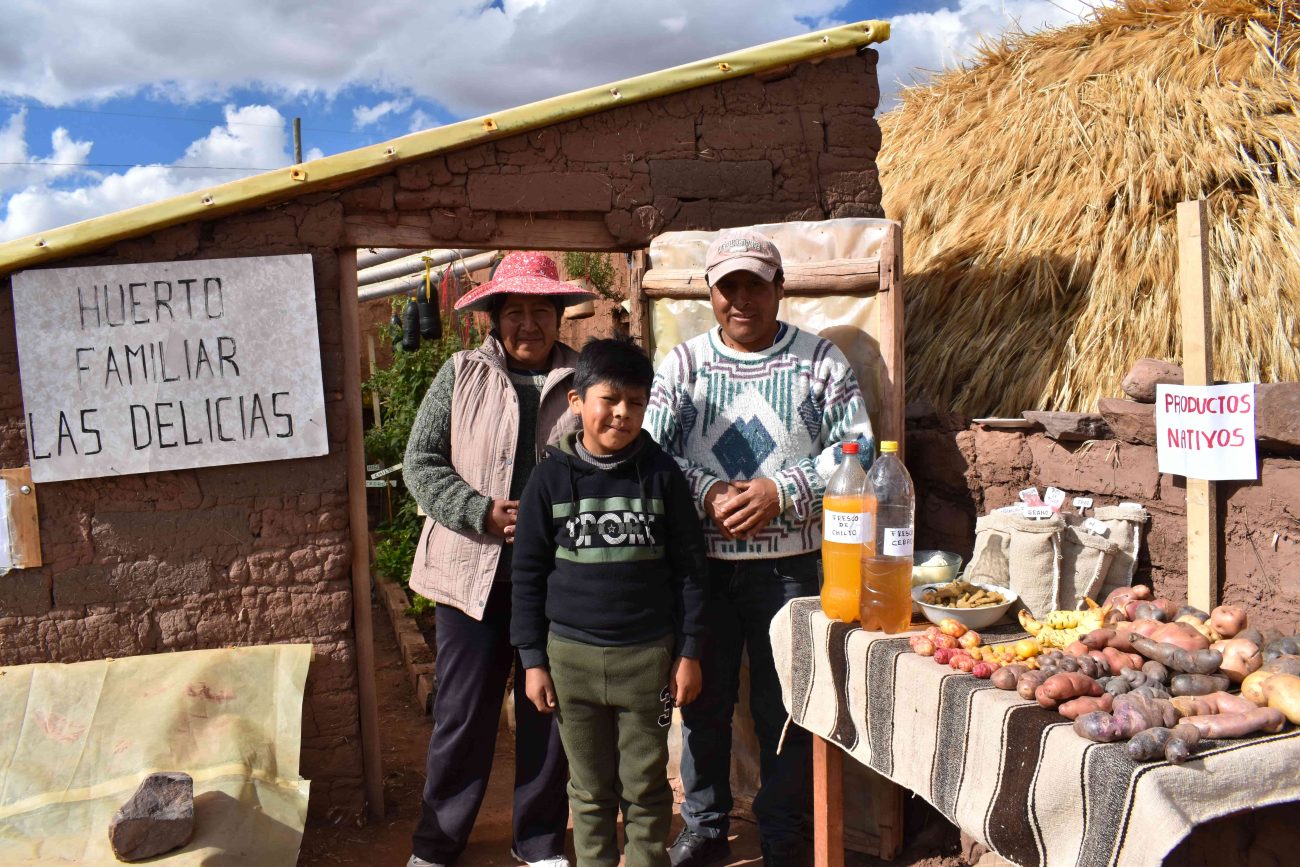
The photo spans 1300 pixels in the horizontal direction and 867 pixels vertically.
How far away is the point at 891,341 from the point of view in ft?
11.9

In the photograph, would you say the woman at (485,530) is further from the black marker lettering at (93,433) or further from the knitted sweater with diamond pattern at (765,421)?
the black marker lettering at (93,433)

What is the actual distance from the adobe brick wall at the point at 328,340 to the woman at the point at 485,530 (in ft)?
2.41

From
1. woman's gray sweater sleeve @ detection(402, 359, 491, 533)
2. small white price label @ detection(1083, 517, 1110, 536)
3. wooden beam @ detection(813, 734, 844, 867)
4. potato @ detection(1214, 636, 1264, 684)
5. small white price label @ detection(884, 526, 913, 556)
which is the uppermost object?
woman's gray sweater sleeve @ detection(402, 359, 491, 533)

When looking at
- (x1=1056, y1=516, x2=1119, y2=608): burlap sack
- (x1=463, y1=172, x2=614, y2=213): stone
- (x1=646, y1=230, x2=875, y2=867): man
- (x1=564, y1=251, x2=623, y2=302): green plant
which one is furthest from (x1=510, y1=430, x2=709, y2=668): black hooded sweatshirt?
(x1=564, y1=251, x2=623, y2=302): green plant

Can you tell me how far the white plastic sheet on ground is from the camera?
3.39 metres

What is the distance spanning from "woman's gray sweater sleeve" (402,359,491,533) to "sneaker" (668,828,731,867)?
1.40 metres

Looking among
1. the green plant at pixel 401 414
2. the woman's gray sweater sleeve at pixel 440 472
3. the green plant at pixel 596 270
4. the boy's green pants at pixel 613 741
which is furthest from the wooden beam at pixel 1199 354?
the green plant at pixel 401 414

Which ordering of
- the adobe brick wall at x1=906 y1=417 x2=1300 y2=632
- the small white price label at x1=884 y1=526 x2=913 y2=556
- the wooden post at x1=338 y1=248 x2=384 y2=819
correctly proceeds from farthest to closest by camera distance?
the wooden post at x1=338 y1=248 x2=384 y2=819, the adobe brick wall at x1=906 y1=417 x2=1300 y2=632, the small white price label at x1=884 y1=526 x2=913 y2=556

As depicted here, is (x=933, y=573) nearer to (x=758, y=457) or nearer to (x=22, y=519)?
(x=758, y=457)

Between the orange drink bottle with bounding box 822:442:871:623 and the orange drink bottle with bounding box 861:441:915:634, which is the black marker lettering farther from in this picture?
the orange drink bottle with bounding box 861:441:915:634

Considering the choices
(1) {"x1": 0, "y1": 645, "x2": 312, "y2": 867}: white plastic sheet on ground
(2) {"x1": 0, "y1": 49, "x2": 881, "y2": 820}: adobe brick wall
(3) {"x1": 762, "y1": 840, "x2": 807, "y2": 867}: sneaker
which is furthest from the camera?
(2) {"x1": 0, "y1": 49, "x2": 881, "y2": 820}: adobe brick wall

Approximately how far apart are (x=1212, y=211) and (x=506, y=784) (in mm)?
4170

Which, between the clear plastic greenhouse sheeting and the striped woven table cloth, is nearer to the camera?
the striped woven table cloth

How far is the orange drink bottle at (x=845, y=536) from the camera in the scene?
A: 247cm
